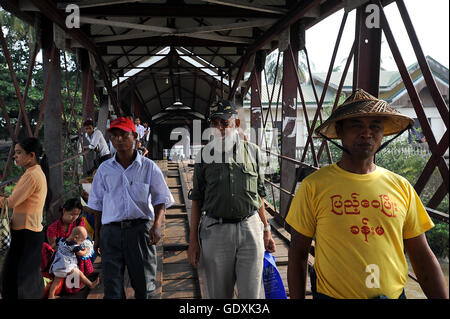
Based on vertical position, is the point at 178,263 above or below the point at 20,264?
below

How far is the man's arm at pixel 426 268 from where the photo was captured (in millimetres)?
1559

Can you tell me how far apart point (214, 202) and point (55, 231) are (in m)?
2.59

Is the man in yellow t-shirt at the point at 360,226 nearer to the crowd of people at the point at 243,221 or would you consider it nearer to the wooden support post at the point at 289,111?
the crowd of people at the point at 243,221

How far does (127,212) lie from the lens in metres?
2.55

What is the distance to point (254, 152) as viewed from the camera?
256 cm

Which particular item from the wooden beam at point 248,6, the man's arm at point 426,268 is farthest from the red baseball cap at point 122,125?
the wooden beam at point 248,6

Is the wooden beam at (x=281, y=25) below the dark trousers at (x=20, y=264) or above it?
above

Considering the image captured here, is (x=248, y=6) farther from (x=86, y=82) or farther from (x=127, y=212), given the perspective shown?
(x=86, y=82)

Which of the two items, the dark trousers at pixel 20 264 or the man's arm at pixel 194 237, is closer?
the man's arm at pixel 194 237

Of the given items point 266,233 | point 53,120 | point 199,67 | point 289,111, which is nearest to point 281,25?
point 289,111

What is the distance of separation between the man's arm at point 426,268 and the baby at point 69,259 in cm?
310

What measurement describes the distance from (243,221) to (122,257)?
3.09ft

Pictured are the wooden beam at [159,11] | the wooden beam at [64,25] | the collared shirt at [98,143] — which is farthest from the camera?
the collared shirt at [98,143]
